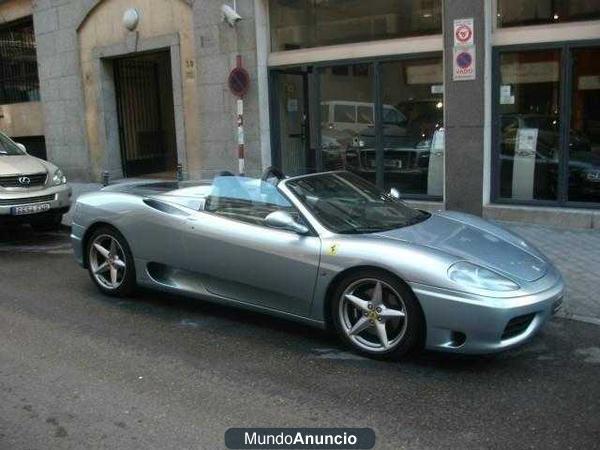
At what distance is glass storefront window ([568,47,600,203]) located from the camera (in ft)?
28.6

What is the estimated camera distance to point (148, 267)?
5.96m

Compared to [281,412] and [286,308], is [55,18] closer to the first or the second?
[286,308]

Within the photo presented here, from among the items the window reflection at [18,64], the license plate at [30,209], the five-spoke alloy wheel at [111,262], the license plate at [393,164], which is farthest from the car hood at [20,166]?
the window reflection at [18,64]

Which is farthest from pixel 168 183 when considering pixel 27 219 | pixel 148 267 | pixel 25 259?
pixel 27 219

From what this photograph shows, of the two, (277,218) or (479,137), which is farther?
(479,137)

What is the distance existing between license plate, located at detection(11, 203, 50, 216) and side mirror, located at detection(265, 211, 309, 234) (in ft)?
18.1

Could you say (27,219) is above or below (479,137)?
below

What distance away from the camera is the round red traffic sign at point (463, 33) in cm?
927

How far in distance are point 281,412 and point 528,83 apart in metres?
6.96

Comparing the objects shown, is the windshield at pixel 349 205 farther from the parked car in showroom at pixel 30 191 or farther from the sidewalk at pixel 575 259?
the parked car in showroom at pixel 30 191

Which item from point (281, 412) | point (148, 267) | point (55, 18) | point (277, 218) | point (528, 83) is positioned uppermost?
point (55, 18)

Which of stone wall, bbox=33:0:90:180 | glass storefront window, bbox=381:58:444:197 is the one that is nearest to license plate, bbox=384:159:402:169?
glass storefront window, bbox=381:58:444:197

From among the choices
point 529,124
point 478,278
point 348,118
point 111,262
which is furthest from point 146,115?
point 478,278

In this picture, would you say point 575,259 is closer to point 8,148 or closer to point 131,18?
point 8,148
